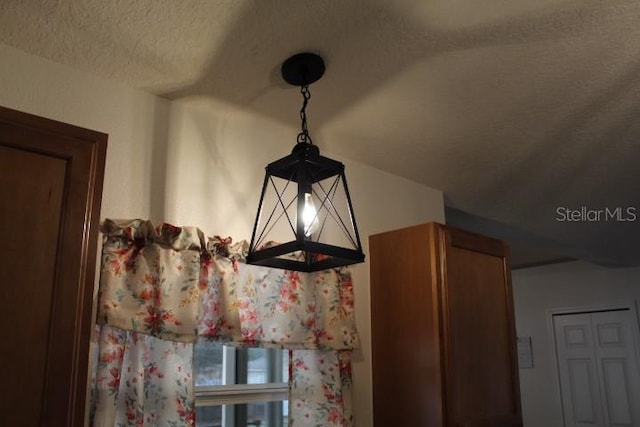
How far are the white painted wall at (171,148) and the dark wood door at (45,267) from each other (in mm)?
497

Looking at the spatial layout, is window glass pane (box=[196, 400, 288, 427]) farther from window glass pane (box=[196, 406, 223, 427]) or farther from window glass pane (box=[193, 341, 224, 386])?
window glass pane (box=[193, 341, 224, 386])

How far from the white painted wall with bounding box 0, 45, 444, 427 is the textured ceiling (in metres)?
0.06

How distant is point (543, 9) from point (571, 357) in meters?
4.29

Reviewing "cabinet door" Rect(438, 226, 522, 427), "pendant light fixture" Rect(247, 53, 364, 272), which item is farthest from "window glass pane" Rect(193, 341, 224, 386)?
"cabinet door" Rect(438, 226, 522, 427)

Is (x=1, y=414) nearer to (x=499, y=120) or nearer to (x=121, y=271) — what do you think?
(x=121, y=271)

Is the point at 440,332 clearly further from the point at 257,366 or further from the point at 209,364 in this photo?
the point at 209,364

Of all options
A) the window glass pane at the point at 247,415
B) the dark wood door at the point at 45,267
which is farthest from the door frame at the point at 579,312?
the dark wood door at the point at 45,267

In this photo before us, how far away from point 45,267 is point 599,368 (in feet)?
16.0

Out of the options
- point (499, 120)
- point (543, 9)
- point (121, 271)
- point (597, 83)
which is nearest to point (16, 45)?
point (121, 271)

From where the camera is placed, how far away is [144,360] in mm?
1624

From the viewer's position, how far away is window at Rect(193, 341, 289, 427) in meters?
2.05

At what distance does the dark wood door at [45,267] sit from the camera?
3.45 feet

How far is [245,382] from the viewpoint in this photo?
217 cm

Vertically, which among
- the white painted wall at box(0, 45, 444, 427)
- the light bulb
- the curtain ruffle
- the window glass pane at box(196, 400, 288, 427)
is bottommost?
the window glass pane at box(196, 400, 288, 427)
